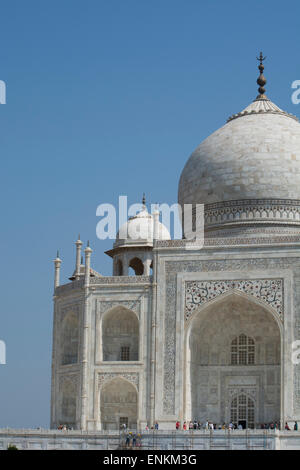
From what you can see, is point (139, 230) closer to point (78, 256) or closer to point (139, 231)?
point (139, 231)

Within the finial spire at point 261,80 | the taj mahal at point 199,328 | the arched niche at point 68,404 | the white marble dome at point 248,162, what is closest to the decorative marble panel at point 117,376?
the taj mahal at point 199,328

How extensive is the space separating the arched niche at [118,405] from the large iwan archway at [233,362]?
62.2 inches

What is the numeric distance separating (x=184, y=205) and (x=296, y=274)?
5.39 m

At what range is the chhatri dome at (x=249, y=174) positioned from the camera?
97.8 ft

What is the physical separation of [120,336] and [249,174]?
588cm

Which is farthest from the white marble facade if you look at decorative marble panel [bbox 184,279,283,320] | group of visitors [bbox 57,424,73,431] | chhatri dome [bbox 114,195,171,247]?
chhatri dome [bbox 114,195,171,247]

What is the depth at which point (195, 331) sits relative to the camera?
28250 mm

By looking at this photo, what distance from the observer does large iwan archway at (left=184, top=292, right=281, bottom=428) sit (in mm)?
27812

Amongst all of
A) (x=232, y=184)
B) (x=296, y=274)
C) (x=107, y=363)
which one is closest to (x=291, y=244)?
(x=296, y=274)

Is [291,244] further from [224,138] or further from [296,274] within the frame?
[224,138]

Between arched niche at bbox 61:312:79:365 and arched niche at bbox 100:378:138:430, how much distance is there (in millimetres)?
1569

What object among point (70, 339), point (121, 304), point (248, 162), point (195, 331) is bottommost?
point (70, 339)

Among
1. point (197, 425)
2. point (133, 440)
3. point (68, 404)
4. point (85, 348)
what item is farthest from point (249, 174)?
point (133, 440)
